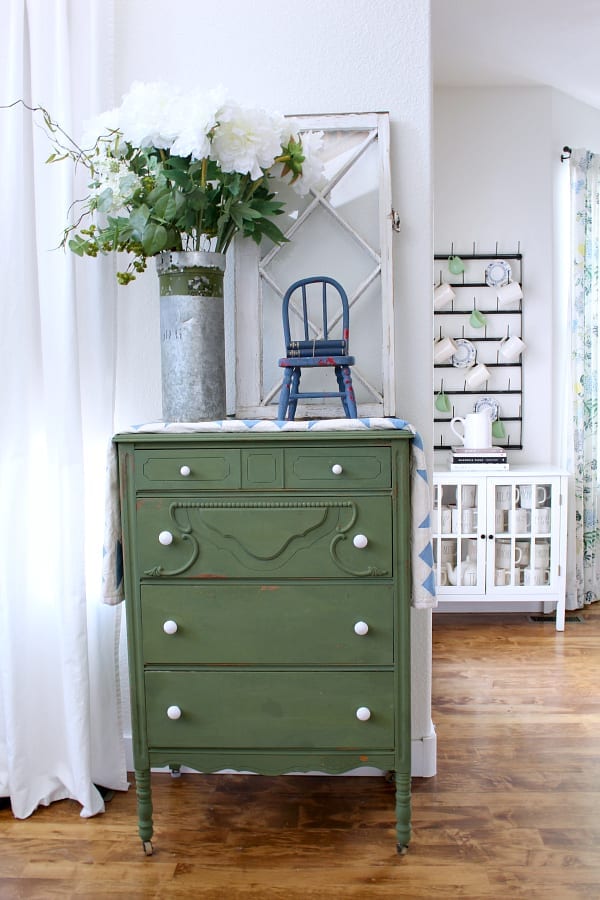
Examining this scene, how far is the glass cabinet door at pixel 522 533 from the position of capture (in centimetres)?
377

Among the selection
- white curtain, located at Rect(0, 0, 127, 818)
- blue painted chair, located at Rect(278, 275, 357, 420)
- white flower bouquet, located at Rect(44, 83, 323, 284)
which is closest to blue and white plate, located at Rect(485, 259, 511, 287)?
blue painted chair, located at Rect(278, 275, 357, 420)

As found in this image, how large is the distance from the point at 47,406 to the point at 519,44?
266 centimetres

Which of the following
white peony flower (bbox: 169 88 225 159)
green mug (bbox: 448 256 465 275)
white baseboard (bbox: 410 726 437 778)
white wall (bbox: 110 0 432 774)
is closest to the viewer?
white peony flower (bbox: 169 88 225 159)

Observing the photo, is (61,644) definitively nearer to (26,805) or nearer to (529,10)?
(26,805)

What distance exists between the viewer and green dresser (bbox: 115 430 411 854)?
1854 millimetres

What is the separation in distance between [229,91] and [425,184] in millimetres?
595

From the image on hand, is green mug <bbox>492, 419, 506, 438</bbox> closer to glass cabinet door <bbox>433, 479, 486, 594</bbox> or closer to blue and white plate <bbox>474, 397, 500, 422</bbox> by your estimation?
blue and white plate <bbox>474, 397, 500, 422</bbox>

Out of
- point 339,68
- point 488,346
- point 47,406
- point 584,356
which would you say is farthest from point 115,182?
point 584,356

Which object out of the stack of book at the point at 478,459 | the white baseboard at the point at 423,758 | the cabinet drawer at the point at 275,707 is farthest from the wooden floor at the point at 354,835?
the stack of book at the point at 478,459

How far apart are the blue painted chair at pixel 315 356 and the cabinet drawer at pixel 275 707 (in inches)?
26.1

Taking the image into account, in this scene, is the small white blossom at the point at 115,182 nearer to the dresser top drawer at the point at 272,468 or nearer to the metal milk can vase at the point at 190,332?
the metal milk can vase at the point at 190,332

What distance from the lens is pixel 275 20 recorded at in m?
2.23

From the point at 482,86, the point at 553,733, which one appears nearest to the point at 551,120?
the point at 482,86

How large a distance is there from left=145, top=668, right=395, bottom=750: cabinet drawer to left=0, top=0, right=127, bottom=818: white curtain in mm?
362
